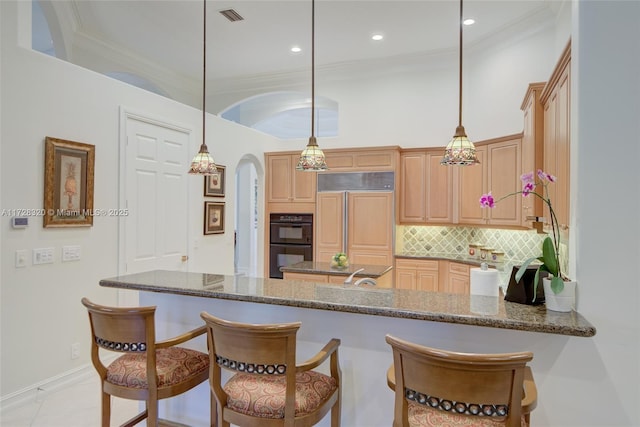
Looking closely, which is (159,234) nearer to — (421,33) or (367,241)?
(367,241)

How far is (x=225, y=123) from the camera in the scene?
16.0 feet

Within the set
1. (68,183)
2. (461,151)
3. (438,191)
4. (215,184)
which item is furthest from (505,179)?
(68,183)

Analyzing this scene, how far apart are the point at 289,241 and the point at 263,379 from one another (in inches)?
153

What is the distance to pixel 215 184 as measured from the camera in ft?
15.4

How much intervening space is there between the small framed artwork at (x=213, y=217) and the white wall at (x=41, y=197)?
119cm

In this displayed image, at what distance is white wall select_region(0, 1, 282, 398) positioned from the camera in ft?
8.88

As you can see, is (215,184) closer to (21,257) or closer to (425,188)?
(21,257)

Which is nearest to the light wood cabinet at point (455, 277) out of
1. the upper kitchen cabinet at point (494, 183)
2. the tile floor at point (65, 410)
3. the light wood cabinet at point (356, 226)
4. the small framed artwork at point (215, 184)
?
the upper kitchen cabinet at point (494, 183)

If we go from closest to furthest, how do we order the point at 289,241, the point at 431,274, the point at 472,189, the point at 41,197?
the point at 41,197 → the point at 472,189 → the point at 431,274 → the point at 289,241

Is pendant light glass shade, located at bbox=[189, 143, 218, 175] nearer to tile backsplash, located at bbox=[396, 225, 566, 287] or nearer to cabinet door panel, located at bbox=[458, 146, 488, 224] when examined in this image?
tile backsplash, located at bbox=[396, 225, 566, 287]

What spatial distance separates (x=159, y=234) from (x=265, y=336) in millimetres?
2887

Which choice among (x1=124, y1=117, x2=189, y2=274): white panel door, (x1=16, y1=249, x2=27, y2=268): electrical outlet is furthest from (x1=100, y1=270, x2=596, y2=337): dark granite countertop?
(x1=124, y1=117, x2=189, y2=274): white panel door

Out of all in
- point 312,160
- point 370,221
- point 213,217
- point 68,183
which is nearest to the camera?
point 312,160

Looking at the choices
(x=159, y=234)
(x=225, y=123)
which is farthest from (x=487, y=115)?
→ (x=159, y=234)
